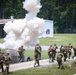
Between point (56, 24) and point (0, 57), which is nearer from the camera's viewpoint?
point (0, 57)

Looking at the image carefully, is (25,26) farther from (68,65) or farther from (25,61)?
(68,65)

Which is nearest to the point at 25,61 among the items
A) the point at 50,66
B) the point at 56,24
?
the point at 50,66

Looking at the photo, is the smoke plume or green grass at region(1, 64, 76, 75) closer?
green grass at region(1, 64, 76, 75)

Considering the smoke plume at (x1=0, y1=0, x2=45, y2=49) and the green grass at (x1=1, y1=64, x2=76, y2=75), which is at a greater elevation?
the smoke plume at (x1=0, y1=0, x2=45, y2=49)

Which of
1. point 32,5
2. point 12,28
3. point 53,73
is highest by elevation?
point 32,5

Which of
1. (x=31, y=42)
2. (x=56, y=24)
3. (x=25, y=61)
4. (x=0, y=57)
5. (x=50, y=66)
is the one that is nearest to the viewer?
(x=0, y=57)

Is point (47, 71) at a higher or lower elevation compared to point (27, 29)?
lower

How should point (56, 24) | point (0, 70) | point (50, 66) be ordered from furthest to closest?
1. point (56, 24)
2. point (50, 66)
3. point (0, 70)

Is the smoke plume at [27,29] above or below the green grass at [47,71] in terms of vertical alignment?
above

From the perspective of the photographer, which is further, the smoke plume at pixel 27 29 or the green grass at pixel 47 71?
the smoke plume at pixel 27 29

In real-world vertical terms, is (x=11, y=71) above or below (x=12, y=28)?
below

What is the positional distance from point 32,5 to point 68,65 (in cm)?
1754

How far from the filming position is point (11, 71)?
2253 centimetres

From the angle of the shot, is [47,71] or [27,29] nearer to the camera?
[47,71]
